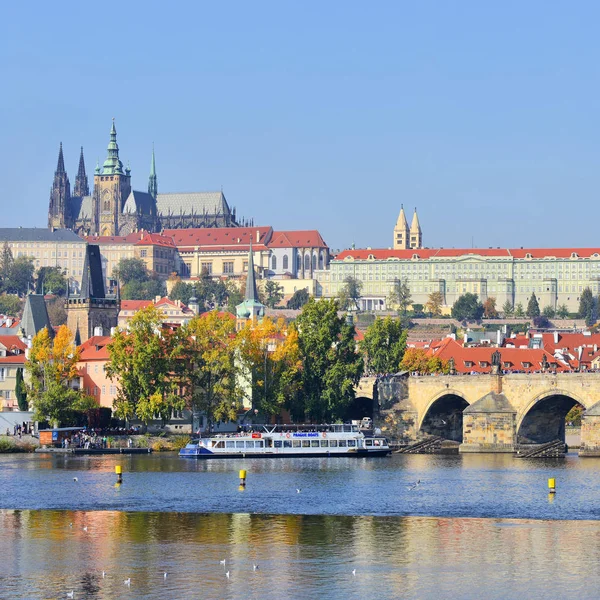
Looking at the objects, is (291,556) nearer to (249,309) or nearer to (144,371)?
(144,371)

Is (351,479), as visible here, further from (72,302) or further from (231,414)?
(72,302)

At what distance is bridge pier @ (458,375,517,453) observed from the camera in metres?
86.1

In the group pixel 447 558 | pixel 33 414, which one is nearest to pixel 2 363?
pixel 33 414

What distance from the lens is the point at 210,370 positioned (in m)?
90.9

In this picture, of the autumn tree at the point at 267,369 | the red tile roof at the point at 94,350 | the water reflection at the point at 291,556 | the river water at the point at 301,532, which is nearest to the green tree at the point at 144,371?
the autumn tree at the point at 267,369

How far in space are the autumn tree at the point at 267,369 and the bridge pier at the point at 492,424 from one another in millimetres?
10742

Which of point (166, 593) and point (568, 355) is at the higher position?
point (568, 355)

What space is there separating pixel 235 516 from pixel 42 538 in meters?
7.90

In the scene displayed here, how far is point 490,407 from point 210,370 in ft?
50.3

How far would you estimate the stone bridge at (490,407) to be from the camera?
8369 cm

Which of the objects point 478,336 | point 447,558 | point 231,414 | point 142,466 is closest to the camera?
point 447,558

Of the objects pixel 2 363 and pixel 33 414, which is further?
pixel 2 363

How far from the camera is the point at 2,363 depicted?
100 metres

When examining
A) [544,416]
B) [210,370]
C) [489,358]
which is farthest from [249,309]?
[544,416]
